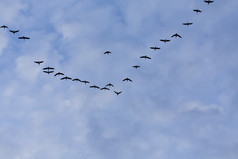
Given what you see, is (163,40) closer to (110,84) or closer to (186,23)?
(186,23)

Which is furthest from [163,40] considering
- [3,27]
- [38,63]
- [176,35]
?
[3,27]

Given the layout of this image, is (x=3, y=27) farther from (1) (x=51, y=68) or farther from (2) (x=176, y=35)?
(2) (x=176, y=35)

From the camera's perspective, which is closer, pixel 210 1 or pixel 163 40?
pixel 210 1

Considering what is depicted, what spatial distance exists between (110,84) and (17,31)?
160 feet

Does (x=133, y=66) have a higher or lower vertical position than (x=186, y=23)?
lower

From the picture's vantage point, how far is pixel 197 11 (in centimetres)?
18425

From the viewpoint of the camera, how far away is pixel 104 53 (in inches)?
7480

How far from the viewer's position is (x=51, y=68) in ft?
625

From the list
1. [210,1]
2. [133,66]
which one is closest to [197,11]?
[210,1]

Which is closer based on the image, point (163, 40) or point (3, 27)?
point (3, 27)

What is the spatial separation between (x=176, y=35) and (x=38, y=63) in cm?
6538

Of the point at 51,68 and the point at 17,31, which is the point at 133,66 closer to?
the point at 51,68

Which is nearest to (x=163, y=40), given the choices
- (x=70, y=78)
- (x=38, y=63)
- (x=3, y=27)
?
(x=70, y=78)

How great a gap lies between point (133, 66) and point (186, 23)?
31177mm
